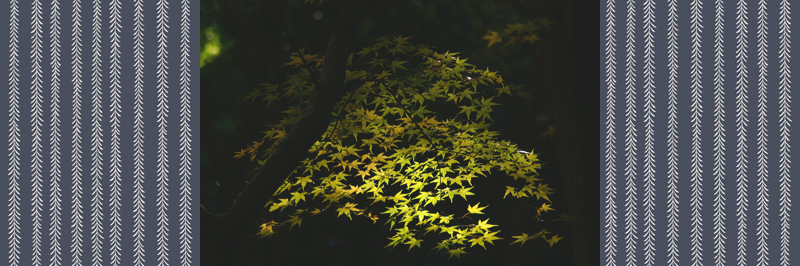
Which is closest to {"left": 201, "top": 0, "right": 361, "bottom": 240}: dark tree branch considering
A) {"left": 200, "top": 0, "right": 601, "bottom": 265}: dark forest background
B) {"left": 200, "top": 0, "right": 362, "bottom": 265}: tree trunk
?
{"left": 200, "top": 0, "right": 362, "bottom": 265}: tree trunk

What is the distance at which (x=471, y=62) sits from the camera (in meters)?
4.97

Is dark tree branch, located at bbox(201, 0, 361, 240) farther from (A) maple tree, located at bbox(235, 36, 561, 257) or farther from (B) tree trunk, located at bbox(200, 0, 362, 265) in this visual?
(A) maple tree, located at bbox(235, 36, 561, 257)

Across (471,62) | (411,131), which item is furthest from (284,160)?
(471,62)

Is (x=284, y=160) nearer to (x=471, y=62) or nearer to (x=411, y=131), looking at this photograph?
(x=411, y=131)

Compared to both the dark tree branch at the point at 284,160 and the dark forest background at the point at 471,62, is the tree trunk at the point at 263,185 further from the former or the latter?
the dark forest background at the point at 471,62

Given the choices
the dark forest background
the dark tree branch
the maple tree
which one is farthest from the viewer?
the maple tree

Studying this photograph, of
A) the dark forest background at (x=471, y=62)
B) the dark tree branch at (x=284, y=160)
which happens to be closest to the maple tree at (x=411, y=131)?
the dark forest background at (x=471, y=62)

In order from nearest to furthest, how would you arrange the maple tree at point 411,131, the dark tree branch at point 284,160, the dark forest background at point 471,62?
the dark forest background at point 471,62
the dark tree branch at point 284,160
the maple tree at point 411,131

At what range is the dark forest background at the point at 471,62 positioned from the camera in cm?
275

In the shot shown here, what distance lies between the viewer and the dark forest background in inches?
108

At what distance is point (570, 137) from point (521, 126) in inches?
125

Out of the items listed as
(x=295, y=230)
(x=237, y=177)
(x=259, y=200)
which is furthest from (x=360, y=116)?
(x=295, y=230)

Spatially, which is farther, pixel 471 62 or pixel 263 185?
pixel 471 62

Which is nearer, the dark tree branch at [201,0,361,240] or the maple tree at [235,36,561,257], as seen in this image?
the dark tree branch at [201,0,361,240]
